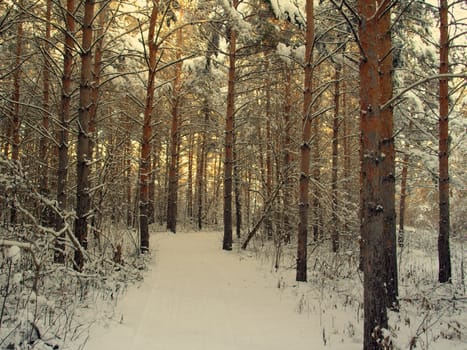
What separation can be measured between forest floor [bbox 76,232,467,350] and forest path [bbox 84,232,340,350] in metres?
0.01

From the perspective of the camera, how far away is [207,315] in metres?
5.45

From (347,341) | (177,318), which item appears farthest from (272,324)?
(177,318)

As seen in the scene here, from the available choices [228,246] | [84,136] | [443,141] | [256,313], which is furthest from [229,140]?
[256,313]

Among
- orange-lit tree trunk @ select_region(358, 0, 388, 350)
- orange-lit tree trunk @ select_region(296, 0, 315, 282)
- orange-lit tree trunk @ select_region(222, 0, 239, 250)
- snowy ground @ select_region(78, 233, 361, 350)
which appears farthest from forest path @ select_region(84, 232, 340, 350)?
orange-lit tree trunk @ select_region(222, 0, 239, 250)

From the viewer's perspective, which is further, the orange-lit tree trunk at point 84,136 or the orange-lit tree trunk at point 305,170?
the orange-lit tree trunk at point 305,170

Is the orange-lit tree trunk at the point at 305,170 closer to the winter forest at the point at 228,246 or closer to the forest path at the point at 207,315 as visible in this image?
the winter forest at the point at 228,246

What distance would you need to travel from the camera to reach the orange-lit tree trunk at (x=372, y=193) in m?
4.00

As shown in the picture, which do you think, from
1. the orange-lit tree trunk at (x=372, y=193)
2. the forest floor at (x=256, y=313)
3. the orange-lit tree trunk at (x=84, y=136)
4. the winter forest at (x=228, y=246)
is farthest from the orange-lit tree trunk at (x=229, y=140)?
the orange-lit tree trunk at (x=372, y=193)

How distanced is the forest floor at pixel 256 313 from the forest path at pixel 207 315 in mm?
13

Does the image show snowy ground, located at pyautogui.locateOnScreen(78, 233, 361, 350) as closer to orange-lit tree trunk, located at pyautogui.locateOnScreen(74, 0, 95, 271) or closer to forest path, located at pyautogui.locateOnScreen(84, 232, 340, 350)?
forest path, located at pyautogui.locateOnScreen(84, 232, 340, 350)

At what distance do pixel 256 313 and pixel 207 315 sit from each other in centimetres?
84

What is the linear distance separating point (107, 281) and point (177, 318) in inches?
79.1

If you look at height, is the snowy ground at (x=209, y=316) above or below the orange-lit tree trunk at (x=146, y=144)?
below

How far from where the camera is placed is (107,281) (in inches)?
257
